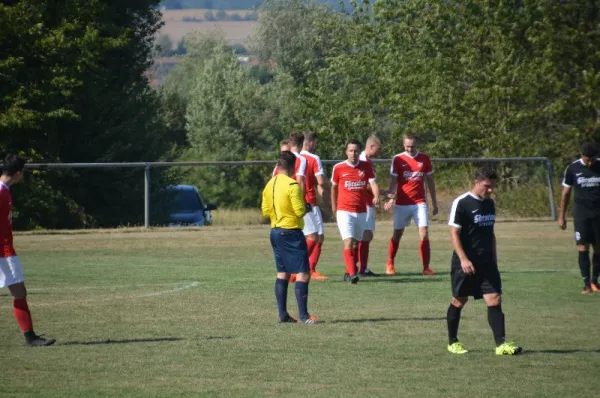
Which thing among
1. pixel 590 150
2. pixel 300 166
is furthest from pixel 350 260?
pixel 590 150

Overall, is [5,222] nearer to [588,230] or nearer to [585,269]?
[588,230]

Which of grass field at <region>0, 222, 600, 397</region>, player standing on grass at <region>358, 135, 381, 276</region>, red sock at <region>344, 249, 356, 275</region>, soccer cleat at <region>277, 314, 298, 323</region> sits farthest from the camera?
player standing on grass at <region>358, 135, 381, 276</region>

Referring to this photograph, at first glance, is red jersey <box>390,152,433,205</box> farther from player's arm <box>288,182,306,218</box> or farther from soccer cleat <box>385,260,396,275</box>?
player's arm <box>288,182,306,218</box>

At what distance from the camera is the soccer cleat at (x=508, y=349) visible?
10617 mm

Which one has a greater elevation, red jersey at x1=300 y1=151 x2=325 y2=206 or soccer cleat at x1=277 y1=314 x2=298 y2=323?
red jersey at x1=300 y1=151 x2=325 y2=206

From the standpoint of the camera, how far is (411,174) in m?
18.7

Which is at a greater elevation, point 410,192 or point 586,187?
point 586,187

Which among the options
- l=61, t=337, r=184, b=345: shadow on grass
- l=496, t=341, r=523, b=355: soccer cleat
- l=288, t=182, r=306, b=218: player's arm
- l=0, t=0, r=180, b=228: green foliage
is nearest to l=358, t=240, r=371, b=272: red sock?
l=288, t=182, r=306, b=218: player's arm

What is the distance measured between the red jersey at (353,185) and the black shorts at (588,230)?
3.39 meters

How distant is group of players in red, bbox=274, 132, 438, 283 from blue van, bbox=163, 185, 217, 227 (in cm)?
1421

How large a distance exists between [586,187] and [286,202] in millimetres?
5168

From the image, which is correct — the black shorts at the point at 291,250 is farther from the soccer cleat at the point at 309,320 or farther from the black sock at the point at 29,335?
the black sock at the point at 29,335

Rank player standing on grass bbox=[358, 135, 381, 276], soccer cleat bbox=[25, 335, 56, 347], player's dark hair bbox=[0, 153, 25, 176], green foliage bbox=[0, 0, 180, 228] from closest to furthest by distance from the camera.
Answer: player's dark hair bbox=[0, 153, 25, 176] → soccer cleat bbox=[25, 335, 56, 347] → player standing on grass bbox=[358, 135, 381, 276] → green foliage bbox=[0, 0, 180, 228]

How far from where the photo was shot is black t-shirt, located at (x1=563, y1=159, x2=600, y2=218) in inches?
623
